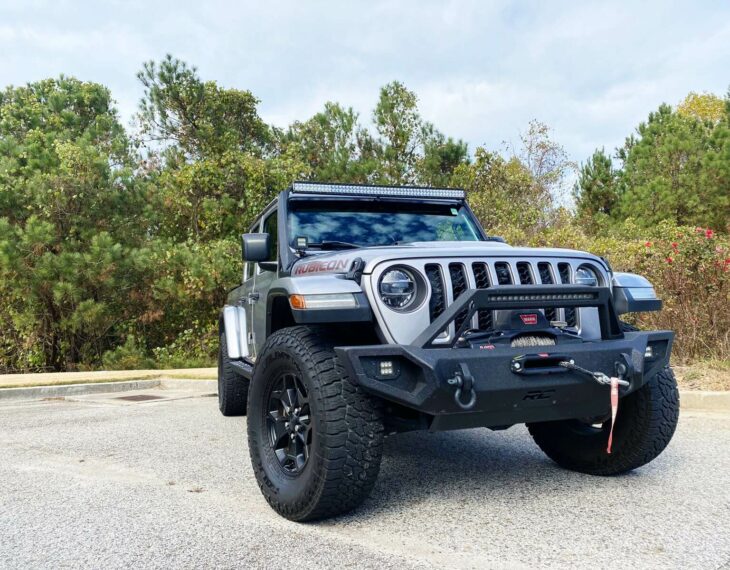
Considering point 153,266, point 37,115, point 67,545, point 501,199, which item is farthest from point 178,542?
point 37,115

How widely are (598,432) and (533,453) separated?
2.64 feet

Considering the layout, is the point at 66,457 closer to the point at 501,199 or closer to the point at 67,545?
the point at 67,545

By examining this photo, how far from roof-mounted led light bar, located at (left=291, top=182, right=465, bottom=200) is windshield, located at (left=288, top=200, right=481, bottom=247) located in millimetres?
75

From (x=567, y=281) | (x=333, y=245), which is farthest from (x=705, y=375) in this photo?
(x=333, y=245)

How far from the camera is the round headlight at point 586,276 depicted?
3.79m

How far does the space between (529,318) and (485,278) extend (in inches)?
12.3

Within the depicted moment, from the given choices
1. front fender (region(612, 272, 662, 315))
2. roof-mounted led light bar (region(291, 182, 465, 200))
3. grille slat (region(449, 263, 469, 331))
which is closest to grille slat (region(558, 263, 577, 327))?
front fender (region(612, 272, 662, 315))

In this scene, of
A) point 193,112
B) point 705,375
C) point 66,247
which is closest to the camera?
point 705,375

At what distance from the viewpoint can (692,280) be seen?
7945 mm

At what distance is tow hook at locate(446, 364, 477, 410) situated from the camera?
116 inches

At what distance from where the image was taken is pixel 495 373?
120 inches

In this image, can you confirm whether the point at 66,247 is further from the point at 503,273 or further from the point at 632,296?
the point at 632,296

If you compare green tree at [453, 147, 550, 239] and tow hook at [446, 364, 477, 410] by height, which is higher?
green tree at [453, 147, 550, 239]

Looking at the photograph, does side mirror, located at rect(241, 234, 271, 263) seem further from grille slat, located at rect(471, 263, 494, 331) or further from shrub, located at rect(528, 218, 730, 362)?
shrub, located at rect(528, 218, 730, 362)
